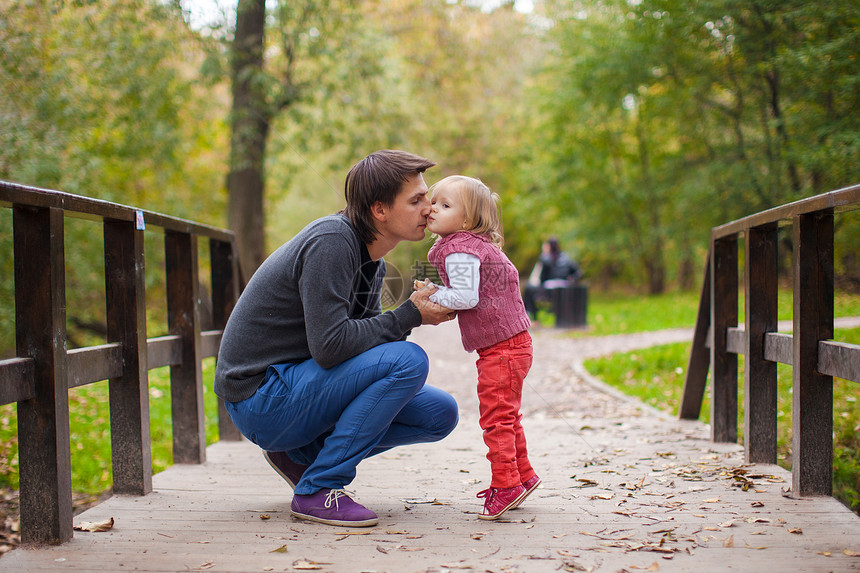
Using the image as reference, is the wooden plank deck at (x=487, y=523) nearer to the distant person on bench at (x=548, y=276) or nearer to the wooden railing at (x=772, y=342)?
the wooden railing at (x=772, y=342)

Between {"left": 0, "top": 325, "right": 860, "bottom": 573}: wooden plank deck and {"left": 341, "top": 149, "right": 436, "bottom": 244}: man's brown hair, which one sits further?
{"left": 341, "top": 149, "right": 436, "bottom": 244}: man's brown hair

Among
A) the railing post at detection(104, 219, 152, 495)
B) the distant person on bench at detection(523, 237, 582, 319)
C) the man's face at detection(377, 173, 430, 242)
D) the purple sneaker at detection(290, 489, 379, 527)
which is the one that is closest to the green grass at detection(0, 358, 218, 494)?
the railing post at detection(104, 219, 152, 495)

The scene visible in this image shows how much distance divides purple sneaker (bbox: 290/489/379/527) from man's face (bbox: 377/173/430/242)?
99cm

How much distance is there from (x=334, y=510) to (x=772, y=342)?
84.5 inches

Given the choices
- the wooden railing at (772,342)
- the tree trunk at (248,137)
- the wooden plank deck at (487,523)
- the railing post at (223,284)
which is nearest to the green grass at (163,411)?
the wooden railing at (772,342)

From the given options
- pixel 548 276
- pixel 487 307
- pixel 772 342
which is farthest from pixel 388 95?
pixel 487 307

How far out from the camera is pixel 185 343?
3.69 meters

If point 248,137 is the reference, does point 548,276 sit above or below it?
below

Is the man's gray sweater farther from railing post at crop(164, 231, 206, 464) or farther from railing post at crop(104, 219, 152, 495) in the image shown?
railing post at crop(164, 231, 206, 464)

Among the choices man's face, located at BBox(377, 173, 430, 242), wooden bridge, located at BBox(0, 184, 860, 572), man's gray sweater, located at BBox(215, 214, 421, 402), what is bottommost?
wooden bridge, located at BBox(0, 184, 860, 572)

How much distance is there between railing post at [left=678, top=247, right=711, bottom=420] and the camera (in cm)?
452

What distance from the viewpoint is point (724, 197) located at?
14273mm

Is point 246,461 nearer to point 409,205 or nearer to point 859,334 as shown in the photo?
point 409,205

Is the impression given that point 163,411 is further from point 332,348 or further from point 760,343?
point 760,343
